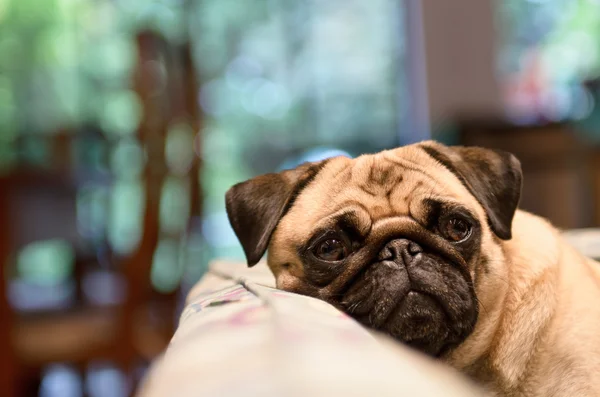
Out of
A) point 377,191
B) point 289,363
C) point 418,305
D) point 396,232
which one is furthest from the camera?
point 377,191

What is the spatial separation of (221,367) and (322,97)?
21.4ft

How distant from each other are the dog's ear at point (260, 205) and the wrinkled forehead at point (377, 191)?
30 mm

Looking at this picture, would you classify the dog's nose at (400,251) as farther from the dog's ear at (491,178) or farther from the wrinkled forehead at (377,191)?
the dog's ear at (491,178)

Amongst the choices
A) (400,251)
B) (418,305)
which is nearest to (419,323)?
(418,305)

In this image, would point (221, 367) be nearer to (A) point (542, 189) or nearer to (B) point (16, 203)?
(B) point (16, 203)

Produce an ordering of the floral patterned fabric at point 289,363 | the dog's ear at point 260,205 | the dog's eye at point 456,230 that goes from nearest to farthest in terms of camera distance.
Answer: the floral patterned fabric at point 289,363 → the dog's eye at point 456,230 → the dog's ear at point 260,205

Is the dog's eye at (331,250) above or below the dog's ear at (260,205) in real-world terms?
below

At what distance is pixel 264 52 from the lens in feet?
22.3

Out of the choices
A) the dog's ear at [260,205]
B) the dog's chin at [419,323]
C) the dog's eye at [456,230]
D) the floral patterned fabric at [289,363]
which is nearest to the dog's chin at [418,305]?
the dog's chin at [419,323]

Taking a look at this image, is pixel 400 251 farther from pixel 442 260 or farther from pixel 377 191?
pixel 377 191

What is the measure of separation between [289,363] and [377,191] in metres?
1.03

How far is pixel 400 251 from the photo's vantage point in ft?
4.49

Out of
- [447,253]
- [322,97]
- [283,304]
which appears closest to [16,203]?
[447,253]

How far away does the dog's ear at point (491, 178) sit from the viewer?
1.50 metres
